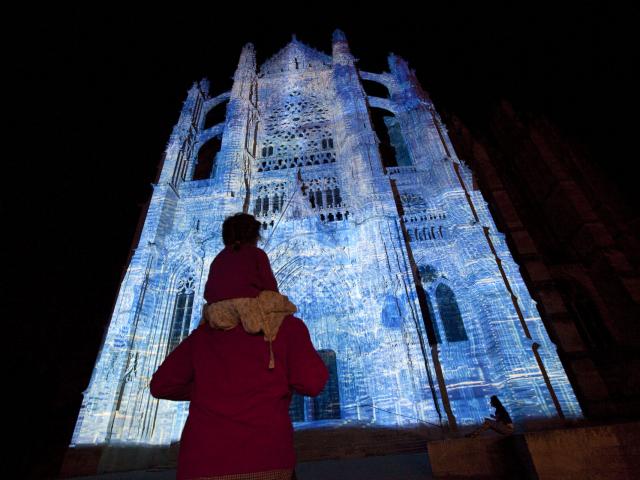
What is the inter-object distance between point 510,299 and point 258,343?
870 centimetres

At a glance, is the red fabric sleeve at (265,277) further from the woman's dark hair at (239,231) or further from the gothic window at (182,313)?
the gothic window at (182,313)

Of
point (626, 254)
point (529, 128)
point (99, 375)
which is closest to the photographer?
point (99, 375)

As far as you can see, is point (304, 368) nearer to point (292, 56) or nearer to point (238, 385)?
point (238, 385)

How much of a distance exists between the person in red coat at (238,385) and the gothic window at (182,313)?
28.0 ft

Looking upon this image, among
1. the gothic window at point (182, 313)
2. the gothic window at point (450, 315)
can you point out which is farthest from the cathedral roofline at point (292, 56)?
the gothic window at point (450, 315)

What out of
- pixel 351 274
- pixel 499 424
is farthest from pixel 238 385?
pixel 351 274

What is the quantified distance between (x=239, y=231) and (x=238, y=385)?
92 cm

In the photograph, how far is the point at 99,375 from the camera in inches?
316

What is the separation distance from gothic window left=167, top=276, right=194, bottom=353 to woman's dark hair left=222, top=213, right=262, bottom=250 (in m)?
8.42

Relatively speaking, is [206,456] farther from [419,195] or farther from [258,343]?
[419,195]

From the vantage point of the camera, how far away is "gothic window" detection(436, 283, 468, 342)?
30.6 feet

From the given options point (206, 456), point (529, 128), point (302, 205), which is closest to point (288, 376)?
A: point (206, 456)

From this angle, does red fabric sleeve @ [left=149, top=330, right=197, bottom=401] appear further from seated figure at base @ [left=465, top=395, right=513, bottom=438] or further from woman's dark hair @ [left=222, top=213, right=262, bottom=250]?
seated figure at base @ [left=465, top=395, right=513, bottom=438]

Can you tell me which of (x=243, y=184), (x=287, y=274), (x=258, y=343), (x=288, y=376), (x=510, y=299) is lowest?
(x=288, y=376)
